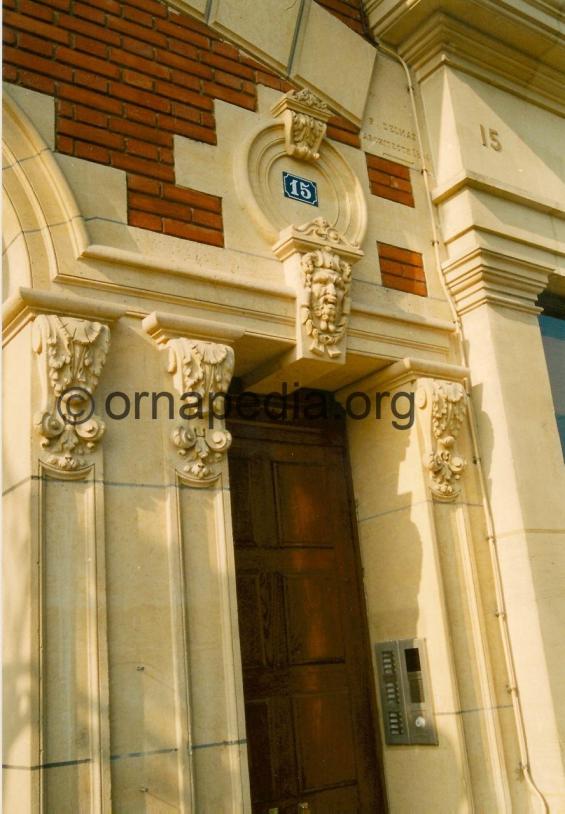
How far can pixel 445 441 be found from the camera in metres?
5.15

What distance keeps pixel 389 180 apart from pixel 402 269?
2.10 ft

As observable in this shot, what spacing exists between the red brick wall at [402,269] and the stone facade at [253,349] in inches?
0.9

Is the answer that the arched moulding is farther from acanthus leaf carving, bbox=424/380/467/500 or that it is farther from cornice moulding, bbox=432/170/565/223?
acanthus leaf carving, bbox=424/380/467/500

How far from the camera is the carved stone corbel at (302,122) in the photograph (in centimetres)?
519

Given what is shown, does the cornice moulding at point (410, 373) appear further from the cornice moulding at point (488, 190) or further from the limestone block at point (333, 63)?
the limestone block at point (333, 63)

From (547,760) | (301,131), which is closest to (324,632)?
(547,760)

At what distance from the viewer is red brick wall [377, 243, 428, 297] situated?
17.7 ft

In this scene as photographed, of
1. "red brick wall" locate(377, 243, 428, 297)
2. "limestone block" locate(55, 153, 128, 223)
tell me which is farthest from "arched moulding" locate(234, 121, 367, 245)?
"limestone block" locate(55, 153, 128, 223)

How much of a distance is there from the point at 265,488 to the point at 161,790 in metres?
1.87

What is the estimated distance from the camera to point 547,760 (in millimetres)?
4770

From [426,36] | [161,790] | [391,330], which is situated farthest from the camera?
[426,36]

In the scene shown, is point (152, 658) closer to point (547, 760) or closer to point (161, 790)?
point (161, 790)

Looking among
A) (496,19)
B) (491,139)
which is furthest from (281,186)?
(496,19)

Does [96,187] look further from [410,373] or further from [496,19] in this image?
[496,19]
